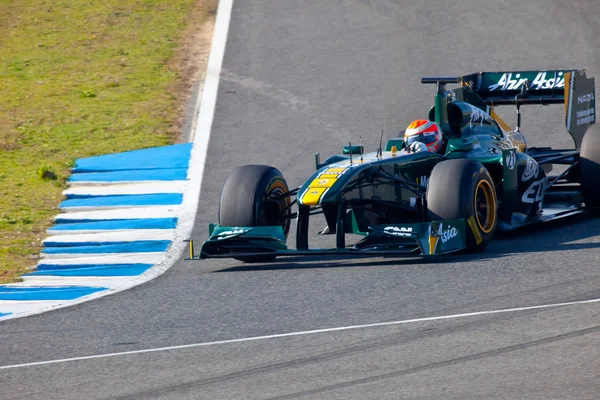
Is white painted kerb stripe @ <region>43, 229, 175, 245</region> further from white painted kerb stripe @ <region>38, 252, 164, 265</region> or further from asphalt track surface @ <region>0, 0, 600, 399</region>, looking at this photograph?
white painted kerb stripe @ <region>38, 252, 164, 265</region>

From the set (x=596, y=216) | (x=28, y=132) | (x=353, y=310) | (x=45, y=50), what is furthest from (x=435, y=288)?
(x=45, y=50)

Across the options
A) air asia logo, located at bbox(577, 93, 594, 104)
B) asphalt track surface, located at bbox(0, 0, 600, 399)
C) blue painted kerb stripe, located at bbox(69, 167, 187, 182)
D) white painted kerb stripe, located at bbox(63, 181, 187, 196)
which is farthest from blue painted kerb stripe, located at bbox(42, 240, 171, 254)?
air asia logo, located at bbox(577, 93, 594, 104)

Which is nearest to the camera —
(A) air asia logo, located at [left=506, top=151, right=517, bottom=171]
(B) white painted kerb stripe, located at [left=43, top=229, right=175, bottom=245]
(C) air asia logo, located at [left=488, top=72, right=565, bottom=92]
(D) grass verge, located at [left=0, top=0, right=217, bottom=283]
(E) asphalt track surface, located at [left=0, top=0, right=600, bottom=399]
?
(E) asphalt track surface, located at [left=0, top=0, right=600, bottom=399]

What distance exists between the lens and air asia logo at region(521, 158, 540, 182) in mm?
11070

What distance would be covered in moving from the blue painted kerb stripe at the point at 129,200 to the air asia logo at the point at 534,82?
4.12m

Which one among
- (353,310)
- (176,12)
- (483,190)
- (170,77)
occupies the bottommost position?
(353,310)

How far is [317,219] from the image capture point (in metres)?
12.4

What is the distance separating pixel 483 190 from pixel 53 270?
13.9 ft

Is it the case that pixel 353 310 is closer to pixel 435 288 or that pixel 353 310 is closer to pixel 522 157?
Result: pixel 435 288

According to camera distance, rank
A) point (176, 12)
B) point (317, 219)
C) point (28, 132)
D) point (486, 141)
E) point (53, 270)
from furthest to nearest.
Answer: point (176, 12) < point (28, 132) < point (317, 219) < point (486, 141) < point (53, 270)

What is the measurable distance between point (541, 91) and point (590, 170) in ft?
5.66

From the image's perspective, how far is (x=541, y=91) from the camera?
12586 millimetres

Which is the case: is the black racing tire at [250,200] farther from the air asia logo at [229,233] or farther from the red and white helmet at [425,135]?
the red and white helmet at [425,135]

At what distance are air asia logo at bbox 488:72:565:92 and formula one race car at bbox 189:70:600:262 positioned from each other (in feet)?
0.93
